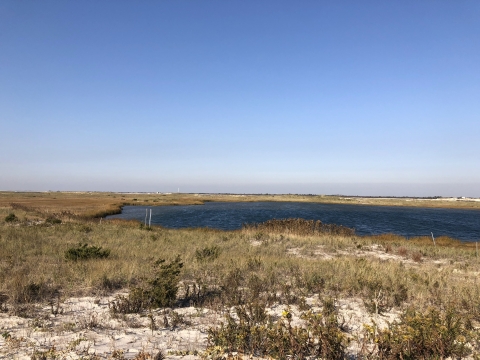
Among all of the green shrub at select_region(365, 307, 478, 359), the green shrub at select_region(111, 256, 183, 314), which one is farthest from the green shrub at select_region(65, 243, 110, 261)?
the green shrub at select_region(365, 307, 478, 359)

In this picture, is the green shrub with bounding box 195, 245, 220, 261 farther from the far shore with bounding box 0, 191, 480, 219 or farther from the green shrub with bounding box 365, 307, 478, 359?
the far shore with bounding box 0, 191, 480, 219

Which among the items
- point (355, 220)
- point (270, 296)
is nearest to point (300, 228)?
point (270, 296)

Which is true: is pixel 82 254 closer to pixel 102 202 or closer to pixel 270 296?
pixel 270 296

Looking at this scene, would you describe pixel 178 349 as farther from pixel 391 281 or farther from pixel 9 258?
pixel 9 258

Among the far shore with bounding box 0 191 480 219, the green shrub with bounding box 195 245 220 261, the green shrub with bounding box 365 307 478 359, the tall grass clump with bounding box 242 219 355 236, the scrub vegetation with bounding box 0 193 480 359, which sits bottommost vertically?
the far shore with bounding box 0 191 480 219

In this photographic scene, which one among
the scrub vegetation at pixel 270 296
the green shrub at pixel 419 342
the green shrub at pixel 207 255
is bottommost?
the green shrub at pixel 207 255

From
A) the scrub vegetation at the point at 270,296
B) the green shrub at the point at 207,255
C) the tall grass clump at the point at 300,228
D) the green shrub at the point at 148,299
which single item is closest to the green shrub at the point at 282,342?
the scrub vegetation at the point at 270,296

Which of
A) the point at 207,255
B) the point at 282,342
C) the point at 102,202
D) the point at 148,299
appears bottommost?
the point at 102,202

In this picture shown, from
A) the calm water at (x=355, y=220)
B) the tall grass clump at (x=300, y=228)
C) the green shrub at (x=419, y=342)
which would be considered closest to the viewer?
the green shrub at (x=419, y=342)

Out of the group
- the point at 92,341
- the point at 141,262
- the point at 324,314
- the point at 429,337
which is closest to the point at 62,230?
the point at 141,262

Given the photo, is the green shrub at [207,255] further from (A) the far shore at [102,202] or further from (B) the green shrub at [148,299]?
(A) the far shore at [102,202]

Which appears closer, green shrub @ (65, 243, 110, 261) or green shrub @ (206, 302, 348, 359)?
green shrub @ (206, 302, 348, 359)

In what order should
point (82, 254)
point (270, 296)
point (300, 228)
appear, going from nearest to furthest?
1. point (270, 296)
2. point (82, 254)
3. point (300, 228)

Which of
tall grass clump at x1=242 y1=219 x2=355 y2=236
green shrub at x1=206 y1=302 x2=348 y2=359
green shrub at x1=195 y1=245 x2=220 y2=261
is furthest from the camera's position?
tall grass clump at x1=242 y1=219 x2=355 y2=236
